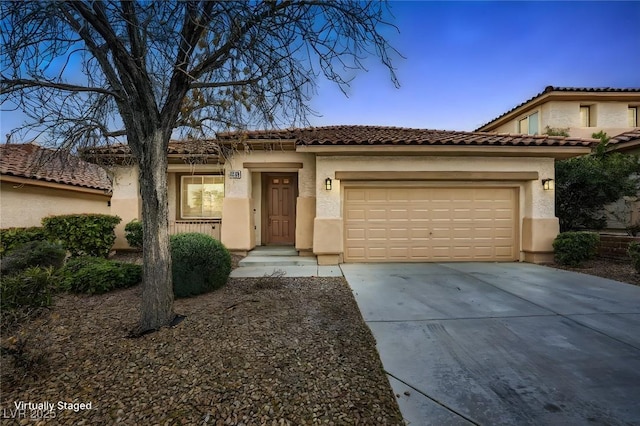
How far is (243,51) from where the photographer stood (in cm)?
378

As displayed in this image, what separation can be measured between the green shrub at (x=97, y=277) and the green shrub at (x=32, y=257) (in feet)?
3.20

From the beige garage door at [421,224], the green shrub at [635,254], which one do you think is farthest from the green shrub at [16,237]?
the green shrub at [635,254]

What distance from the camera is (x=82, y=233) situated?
320 inches

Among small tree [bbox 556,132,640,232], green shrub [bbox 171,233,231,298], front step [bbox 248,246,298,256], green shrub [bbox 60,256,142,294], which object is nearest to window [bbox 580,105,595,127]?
small tree [bbox 556,132,640,232]

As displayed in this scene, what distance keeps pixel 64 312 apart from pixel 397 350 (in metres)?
4.82

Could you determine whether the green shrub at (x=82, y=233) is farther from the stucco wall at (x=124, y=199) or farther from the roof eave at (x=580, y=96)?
the roof eave at (x=580, y=96)

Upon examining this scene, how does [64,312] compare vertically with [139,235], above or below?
below

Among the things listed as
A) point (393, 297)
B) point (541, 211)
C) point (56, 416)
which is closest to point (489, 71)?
point (541, 211)

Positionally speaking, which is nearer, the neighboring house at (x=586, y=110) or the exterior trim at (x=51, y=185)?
the exterior trim at (x=51, y=185)

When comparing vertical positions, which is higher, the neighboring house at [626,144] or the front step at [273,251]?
the neighboring house at [626,144]

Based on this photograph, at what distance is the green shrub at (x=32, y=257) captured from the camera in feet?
18.8

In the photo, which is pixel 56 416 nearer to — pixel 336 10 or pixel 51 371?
pixel 51 371

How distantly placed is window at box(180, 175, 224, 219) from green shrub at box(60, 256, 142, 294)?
437 centimetres

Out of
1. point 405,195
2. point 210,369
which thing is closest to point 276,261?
point 405,195
